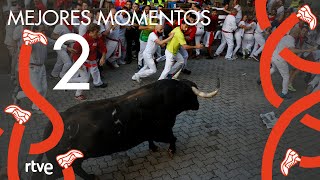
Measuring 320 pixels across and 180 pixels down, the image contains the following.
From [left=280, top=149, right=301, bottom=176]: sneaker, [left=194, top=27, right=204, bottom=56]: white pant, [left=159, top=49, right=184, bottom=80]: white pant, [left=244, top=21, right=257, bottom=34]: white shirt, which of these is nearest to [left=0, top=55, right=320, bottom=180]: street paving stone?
[left=280, top=149, right=301, bottom=176]: sneaker

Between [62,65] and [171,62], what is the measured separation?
306cm

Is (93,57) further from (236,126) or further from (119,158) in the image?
(236,126)

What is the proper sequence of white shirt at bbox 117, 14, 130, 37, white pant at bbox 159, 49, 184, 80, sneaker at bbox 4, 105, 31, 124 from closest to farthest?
sneaker at bbox 4, 105, 31, 124
white pant at bbox 159, 49, 184, 80
white shirt at bbox 117, 14, 130, 37

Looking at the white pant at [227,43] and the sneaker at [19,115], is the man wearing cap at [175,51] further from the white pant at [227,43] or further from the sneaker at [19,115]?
the sneaker at [19,115]

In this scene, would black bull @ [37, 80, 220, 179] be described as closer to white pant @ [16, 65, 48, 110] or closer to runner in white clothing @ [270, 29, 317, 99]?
white pant @ [16, 65, 48, 110]

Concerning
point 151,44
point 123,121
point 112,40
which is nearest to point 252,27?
point 151,44

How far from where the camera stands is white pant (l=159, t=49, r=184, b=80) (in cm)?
831

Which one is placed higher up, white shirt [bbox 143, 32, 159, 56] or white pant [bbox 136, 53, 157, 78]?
white shirt [bbox 143, 32, 159, 56]

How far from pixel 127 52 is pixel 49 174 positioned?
21.6 ft

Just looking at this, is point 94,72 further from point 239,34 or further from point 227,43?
point 239,34

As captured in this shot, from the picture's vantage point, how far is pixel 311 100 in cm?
705

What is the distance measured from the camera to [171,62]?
834 centimetres

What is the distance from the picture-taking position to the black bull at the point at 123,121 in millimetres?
4180

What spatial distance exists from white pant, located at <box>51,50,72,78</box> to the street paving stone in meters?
0.23
